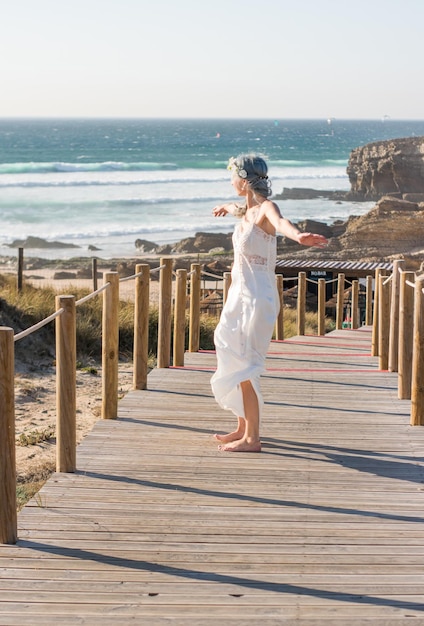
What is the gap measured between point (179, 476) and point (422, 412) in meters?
1.95

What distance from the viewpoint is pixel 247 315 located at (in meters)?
5.61

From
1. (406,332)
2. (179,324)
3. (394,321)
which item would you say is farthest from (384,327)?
(179,324)

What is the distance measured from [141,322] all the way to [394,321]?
232cm

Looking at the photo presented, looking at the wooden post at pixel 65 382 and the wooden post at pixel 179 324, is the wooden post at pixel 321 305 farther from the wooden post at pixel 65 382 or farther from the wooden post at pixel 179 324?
the wooden post at pixel 65 382

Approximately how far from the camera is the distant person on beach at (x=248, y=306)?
17.9 ft

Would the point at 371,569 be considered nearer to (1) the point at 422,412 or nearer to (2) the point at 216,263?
(1) the point at 422,412

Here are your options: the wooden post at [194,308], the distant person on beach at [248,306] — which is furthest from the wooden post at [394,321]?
the distant person on beach at [248,306]

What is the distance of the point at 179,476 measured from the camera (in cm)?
526

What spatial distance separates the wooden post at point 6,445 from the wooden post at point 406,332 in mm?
3633

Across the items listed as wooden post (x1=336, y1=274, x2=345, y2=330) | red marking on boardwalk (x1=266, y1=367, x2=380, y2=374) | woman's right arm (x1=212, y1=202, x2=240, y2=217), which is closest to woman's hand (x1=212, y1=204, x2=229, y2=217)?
woman's right arm (x1=212, y1=202, x2=240, y2=217)

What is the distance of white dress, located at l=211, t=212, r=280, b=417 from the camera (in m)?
5.54

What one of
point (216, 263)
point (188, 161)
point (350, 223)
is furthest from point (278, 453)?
point (188, 161)

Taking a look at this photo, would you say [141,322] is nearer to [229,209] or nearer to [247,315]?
[229,209]

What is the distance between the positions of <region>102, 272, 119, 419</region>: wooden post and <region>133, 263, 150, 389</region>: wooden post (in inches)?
31.2
